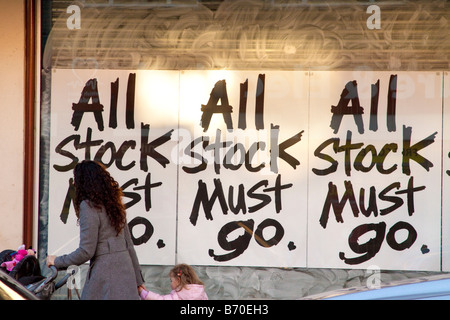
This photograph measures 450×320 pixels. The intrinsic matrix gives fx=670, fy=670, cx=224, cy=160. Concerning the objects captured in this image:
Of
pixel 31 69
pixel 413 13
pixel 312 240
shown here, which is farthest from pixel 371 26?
pixel 31 69

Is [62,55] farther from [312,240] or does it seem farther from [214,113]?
[312,240]

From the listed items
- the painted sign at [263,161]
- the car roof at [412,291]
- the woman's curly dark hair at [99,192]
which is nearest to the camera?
the car roof at [412,291]

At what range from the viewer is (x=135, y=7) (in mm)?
7133

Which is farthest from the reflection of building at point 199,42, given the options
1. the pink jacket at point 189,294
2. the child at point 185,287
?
the pink jacket at point 189,294

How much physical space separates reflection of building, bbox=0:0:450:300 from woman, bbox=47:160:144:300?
2.59 meters

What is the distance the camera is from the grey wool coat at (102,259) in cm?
460

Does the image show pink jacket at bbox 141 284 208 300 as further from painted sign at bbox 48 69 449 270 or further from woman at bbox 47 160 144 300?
painted sign at bbox 48 69 449 270

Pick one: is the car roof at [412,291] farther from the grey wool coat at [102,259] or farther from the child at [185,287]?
the child at [185,287]

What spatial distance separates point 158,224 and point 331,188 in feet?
6.10

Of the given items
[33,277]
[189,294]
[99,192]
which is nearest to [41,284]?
[33,277]

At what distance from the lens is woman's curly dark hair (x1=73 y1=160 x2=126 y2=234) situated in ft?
15.4

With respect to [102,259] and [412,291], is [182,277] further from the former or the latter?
[412,291]

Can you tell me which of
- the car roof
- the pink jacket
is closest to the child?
the pink jacket

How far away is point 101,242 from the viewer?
185 inches
